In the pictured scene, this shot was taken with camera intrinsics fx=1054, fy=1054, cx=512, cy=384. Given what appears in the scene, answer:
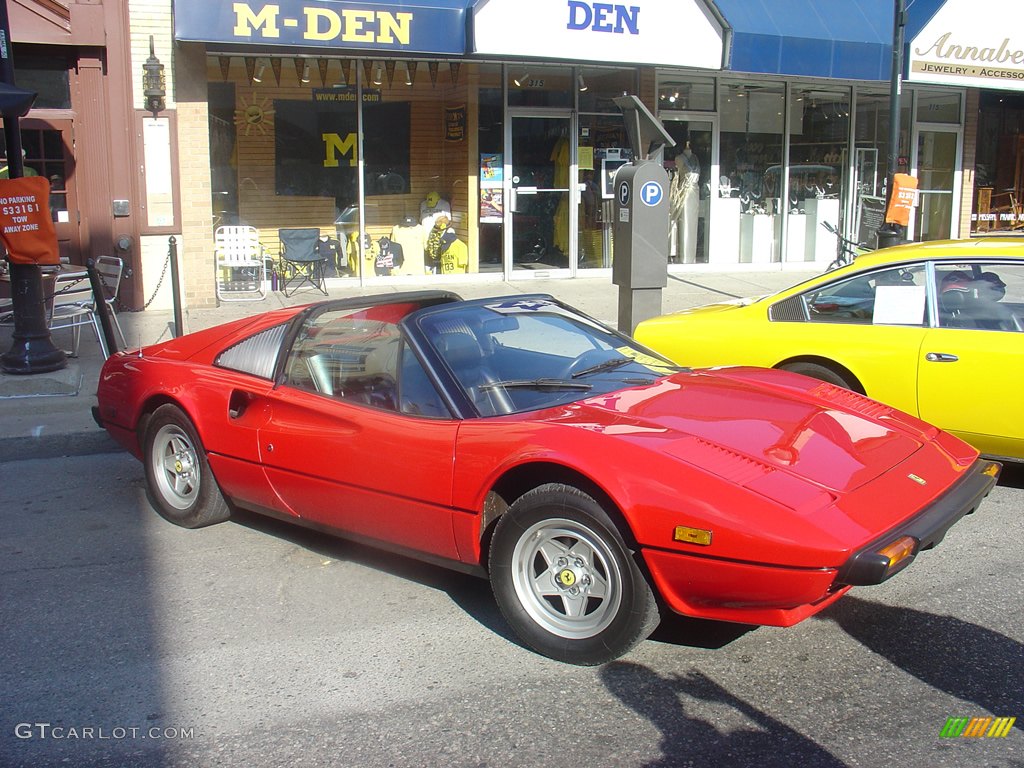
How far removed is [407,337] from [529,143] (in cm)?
1067

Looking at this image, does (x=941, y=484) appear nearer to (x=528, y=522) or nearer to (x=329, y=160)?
(x=528, y=522)

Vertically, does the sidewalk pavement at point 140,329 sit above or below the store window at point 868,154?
below

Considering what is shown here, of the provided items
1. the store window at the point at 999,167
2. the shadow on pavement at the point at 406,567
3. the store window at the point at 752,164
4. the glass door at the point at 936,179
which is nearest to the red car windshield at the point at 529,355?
the shadow on pavement at the point at 406,567

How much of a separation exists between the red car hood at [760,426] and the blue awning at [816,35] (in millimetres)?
10189

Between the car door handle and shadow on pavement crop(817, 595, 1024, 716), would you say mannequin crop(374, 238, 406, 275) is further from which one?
shadow on pavement crop(817, 595, 1024, 716)

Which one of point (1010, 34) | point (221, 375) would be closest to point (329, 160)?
point (221, 375)

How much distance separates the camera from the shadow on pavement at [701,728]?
329 centimetres

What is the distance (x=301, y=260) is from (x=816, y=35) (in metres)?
7.65

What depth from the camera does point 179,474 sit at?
5.67m

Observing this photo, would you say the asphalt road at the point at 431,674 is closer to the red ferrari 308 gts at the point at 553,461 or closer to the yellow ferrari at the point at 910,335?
the red ferrari 308 gts at the point at 553,461

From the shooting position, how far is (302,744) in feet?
11.3

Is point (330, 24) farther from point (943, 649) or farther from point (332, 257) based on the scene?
point (943, 649)

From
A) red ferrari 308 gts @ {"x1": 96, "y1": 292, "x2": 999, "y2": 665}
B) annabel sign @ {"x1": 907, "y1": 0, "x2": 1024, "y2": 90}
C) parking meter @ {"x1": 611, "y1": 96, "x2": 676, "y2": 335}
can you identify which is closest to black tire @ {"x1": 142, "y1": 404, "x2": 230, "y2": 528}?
red ferrari 308 gts @ {"x1": 96, "y1": 292, "x2": 999, "y2": 665}

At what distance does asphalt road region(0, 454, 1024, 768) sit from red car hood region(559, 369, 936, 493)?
722 mm
